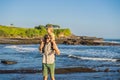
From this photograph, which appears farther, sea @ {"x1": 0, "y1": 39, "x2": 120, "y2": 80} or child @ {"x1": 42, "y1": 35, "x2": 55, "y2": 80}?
sea @ {"x1": 0, "y1": 39, "x2": 120, "y2": 80}

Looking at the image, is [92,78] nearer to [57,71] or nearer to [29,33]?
[57,71]

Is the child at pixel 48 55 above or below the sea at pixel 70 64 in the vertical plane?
above

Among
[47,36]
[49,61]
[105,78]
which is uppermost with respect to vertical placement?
[47,36]

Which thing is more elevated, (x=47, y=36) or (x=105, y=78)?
(x=47, y=36)

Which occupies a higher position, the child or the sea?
the child

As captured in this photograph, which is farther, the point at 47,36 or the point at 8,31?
the point at 8,31

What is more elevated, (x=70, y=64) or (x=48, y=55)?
(x=48, y=55)

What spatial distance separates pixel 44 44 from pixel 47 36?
0.33 meters

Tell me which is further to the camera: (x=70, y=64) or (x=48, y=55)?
(x=70, y=64)

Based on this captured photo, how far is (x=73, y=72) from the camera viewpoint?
27625 millimetres

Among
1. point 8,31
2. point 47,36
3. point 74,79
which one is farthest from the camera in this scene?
point 8,31

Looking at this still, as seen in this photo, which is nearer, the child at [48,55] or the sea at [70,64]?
the child at [48,55]

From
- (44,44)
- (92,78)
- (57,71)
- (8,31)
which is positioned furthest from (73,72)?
(8,31)

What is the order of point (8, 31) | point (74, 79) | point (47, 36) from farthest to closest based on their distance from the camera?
1. point (8, 31)
2. point (74, 79)
3. point (47, 36)
